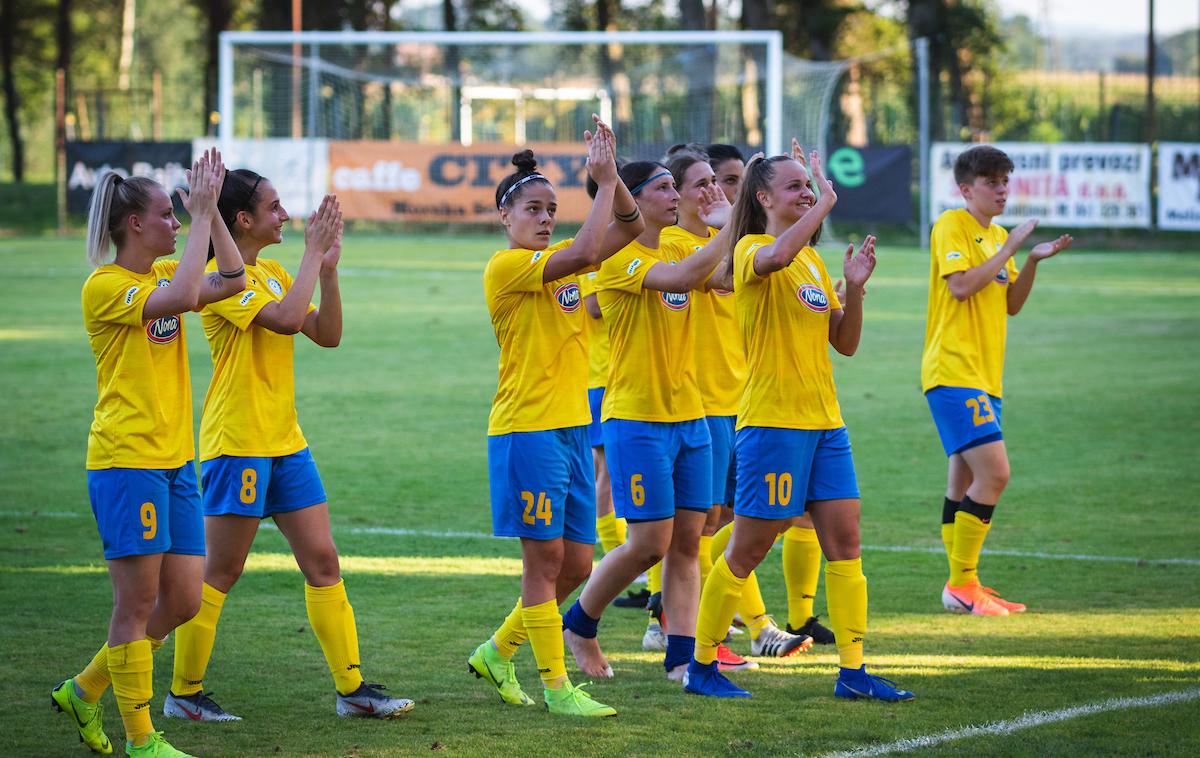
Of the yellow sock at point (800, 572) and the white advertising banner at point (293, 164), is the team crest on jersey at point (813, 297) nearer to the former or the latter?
the yellow sock at point (800, 572)

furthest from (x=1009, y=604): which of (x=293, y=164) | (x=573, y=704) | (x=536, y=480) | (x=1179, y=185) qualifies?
(x=1179, y=185)

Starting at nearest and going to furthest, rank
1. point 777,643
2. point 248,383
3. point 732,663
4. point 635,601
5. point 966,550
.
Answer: point 248,383, point 732,663, point 777,643, point 966,550, point 635,601

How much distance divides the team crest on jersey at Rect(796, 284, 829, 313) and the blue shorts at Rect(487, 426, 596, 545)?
1061mm

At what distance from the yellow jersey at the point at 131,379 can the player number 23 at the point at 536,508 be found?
4.27 ft

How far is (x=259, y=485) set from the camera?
5711mm

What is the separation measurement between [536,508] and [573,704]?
78 cm

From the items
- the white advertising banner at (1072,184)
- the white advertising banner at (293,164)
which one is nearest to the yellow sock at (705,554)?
the white advertising banner at (1072,184)

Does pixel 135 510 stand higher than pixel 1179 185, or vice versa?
pixel 1179 185

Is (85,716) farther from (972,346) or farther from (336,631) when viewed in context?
(972,346)

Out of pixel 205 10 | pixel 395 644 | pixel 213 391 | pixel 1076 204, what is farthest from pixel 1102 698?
pixel 205 10

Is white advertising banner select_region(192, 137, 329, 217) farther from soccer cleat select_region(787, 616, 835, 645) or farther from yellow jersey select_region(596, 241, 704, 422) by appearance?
yellow jersey select_region(596, 241, 704, 422)

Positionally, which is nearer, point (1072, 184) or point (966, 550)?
point (966, 550)

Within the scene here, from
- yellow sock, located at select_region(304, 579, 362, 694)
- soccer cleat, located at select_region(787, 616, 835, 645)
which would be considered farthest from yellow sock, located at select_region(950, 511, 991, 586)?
yellow sock, located at select_region(304, 579, 362, 694)

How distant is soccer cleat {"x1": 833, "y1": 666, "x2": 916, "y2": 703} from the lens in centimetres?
597
